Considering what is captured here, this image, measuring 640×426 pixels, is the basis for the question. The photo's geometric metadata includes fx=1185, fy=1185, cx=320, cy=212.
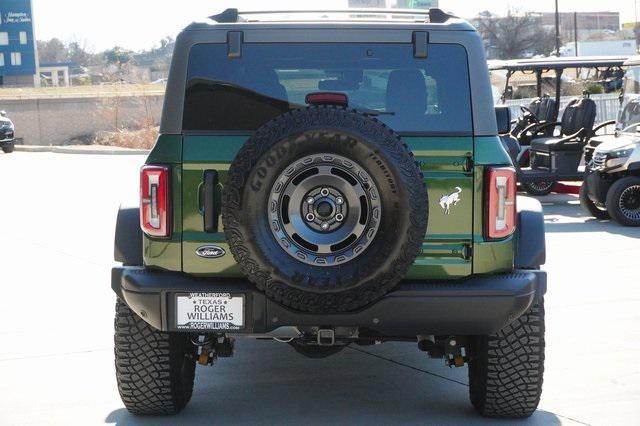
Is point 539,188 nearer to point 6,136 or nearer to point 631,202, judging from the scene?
point 631,202

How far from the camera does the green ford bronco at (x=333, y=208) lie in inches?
196

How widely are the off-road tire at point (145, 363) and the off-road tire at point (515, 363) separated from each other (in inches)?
58.8

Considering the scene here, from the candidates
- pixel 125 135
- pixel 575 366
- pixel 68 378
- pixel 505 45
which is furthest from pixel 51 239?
pixel 505 45

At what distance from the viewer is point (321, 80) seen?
5523 mm

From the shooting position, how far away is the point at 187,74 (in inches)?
216

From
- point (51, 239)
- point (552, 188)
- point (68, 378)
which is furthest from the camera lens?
point (552, 188)

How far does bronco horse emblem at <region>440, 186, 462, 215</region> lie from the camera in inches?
211

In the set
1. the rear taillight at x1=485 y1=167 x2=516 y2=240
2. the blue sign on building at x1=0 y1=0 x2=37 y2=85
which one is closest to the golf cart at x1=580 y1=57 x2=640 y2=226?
the rear taillight at x1=485 y1=167 x2=516 y2=240

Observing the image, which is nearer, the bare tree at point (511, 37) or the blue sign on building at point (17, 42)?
the bare tree at point (511, 37)

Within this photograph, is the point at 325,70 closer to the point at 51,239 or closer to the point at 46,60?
the point at 51,239

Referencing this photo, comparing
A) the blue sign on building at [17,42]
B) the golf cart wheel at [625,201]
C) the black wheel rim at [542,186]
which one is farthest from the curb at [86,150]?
the blue sign on building at [17,42]

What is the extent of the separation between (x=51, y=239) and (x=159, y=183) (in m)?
8.67

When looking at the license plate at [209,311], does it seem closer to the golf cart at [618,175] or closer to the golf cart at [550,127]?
the golf cart at [618,175]

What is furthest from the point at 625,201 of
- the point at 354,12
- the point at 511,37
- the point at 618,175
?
the point at 511,37
